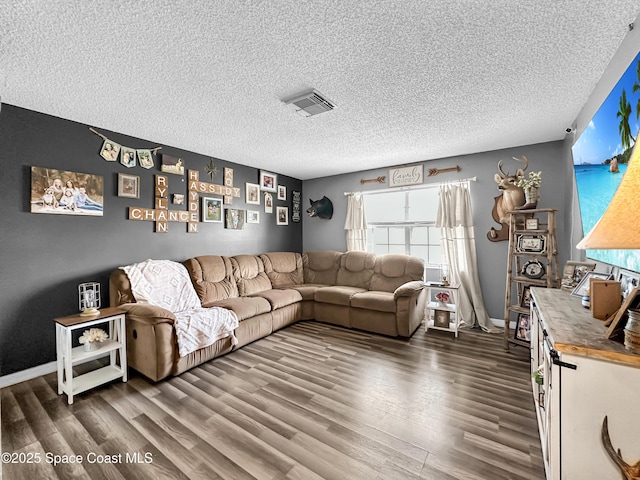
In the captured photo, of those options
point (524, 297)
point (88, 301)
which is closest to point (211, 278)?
point (88, 301)

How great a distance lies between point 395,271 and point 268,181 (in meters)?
2.70

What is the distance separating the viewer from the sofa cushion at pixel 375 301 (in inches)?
134

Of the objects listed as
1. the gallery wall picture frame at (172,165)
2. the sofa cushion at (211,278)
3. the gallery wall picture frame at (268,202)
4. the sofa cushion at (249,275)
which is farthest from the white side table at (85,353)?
the gallery wall picture frame at (268,202)

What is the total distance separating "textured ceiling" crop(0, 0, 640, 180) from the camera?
4.60 ft

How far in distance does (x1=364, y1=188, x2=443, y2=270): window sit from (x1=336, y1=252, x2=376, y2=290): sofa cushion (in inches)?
19.7

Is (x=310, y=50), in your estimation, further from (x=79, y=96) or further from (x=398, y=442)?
(x=398, y=442)

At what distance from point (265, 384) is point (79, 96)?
2900 mm

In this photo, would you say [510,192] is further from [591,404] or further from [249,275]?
[249,275]

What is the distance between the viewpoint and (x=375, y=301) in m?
3.50

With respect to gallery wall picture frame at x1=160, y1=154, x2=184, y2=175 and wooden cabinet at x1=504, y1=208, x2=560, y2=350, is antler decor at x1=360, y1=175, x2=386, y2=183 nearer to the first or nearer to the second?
wooden cabinet at x1=504, y1=208, x2=560, y2=350

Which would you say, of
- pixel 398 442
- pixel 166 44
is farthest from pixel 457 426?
pixel 166 44

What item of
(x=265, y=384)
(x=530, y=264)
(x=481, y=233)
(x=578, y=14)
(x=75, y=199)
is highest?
(x=578, y=14)

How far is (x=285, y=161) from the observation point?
13.9 ft

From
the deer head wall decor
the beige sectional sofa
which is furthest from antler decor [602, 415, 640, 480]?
the deer head wall decor
